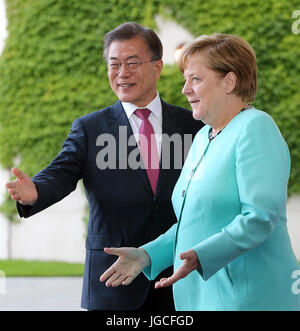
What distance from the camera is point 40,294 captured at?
21.0 feet

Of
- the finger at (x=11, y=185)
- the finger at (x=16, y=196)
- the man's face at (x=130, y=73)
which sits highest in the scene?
the man's face at (x=130, y=73)

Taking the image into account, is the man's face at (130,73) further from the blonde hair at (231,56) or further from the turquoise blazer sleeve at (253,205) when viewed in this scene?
the turquoise blazer sleeve at (253,205)

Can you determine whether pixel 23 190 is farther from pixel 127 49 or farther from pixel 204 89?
pixel 127 49

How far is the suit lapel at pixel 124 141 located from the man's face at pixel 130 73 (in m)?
0.09

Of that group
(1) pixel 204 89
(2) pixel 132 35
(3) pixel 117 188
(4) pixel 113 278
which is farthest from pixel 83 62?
(4) pixel 113 278

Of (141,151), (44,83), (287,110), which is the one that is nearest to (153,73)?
(141,151)

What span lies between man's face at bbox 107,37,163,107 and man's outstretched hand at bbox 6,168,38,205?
2.34 ft

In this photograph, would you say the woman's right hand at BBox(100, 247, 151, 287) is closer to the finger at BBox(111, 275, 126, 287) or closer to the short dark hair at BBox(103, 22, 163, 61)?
the finger at BBox(111, 275, 126, 287)

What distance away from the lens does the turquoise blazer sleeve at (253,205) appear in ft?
5.42

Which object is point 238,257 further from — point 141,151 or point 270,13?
point 270,13

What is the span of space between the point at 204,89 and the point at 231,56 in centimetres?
14

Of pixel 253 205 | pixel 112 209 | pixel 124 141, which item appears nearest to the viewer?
pixel 253 205

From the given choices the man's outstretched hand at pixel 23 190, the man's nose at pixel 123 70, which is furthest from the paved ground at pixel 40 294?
the man's outstretched hand at pixel 23 190

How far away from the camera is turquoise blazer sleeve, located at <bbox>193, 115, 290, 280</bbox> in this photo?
165 centimetres
